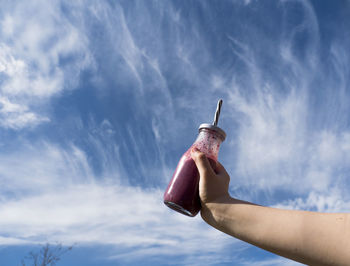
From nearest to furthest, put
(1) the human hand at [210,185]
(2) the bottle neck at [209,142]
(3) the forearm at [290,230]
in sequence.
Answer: (3) the forearm at [290,230]
(1) the human hand at [210,185]
(2) the bottle neck at [209,142]

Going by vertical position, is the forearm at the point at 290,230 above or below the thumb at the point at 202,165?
below

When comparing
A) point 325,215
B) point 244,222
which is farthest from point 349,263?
point 244,222

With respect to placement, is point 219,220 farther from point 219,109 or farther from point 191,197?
point 219,109

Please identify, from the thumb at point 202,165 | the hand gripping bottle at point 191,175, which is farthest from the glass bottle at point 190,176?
the thumb at point 202,165

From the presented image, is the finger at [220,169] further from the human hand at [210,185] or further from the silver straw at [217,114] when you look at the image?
the silver straw at [217,114]

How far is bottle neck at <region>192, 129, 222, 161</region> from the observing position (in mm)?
1642

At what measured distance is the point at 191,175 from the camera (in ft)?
5.12

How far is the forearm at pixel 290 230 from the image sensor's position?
0.95 meters

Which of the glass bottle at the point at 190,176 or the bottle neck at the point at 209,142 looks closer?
the glass bottle at the point at 190,176

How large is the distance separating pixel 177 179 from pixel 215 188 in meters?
0.29

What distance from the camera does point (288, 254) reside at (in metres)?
1.07

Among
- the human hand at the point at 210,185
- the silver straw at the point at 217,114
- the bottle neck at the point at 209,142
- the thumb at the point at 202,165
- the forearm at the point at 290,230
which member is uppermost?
the silver straw at the point at 217,114

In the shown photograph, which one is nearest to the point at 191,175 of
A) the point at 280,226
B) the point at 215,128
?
the point at 215,128

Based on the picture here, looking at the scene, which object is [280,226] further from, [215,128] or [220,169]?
[215,128]
